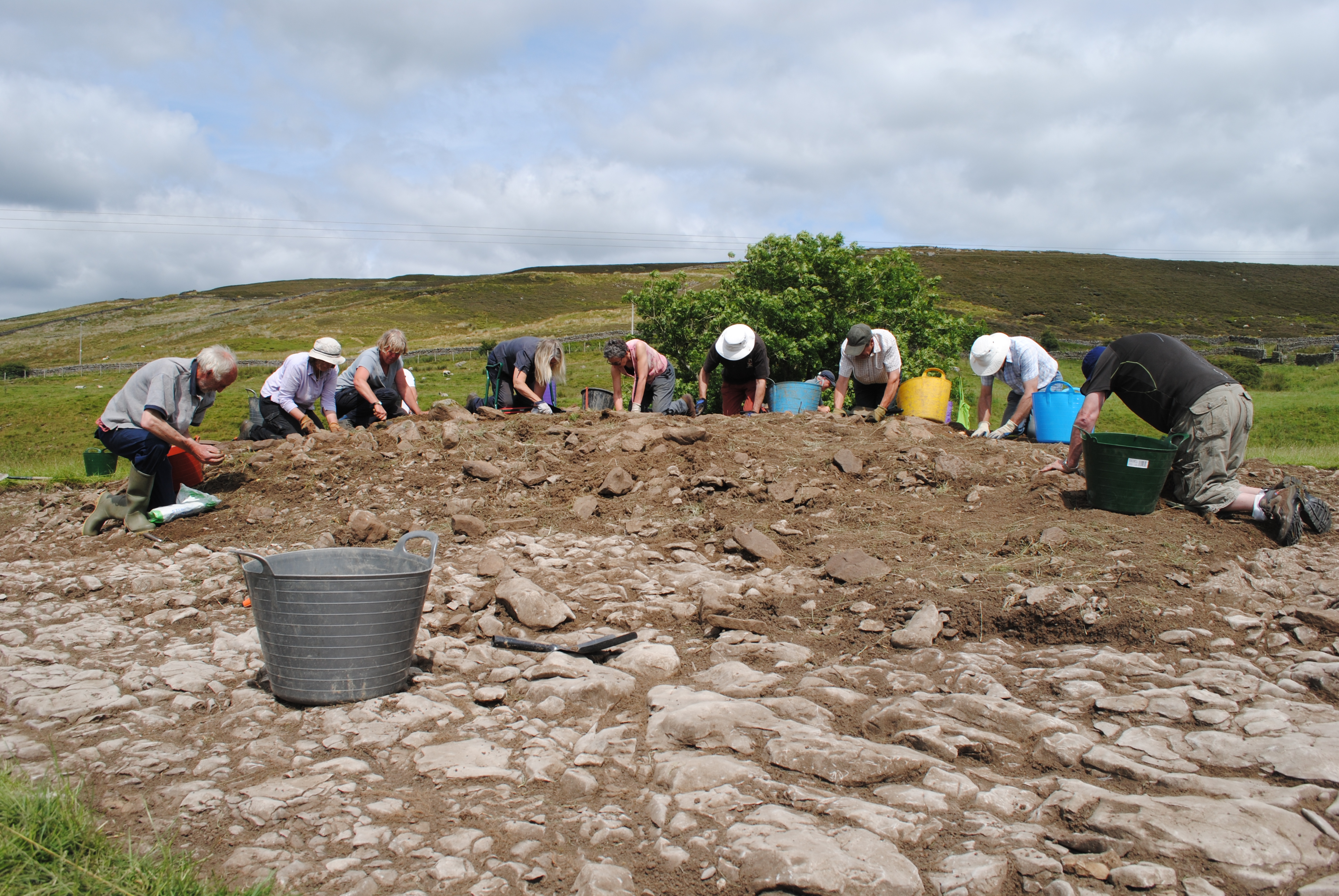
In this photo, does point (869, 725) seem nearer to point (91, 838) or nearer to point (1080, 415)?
point (91, 838)

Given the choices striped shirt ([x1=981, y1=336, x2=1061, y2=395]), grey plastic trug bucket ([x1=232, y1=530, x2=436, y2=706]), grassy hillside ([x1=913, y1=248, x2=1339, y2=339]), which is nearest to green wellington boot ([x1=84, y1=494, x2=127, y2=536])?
grey plastic trug bucket ([x1=232, y1=530, x2=436, y2=706])

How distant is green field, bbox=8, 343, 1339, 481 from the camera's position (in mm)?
13438

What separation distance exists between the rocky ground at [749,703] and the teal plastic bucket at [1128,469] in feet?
0.53

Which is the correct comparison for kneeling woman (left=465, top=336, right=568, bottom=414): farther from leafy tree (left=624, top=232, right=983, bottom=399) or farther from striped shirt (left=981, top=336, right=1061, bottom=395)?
leafy tree (left=624, top=232, right=983, bottom=399)

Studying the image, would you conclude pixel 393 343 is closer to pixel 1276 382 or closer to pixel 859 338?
pixel 859 338

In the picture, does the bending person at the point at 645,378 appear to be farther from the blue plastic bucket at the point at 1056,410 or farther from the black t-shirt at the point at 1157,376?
the black t-shirt at the point at 1157,376

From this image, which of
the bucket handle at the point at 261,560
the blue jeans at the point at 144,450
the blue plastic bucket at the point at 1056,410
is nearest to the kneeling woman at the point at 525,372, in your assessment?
the blue jeans at the point at 144,450

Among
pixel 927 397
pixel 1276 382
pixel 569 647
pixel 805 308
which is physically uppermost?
pixel 805 308

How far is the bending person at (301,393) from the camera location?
8.72 meters

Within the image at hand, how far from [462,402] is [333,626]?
2279 cm

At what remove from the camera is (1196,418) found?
5.41 m

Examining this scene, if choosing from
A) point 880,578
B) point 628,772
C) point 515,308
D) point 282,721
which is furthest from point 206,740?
point 515,308

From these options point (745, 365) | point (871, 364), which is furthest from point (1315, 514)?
point (745, 365)

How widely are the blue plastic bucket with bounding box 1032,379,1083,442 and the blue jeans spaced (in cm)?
821
